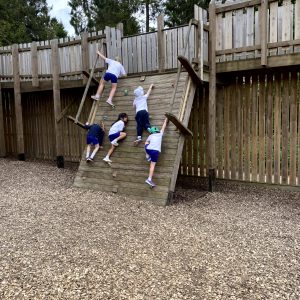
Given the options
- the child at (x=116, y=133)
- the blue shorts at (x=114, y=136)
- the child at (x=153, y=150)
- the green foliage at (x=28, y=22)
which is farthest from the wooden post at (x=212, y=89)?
the green foliage at (x=28, y=22)

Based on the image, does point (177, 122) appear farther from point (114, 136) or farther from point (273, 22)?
point (273, 22)

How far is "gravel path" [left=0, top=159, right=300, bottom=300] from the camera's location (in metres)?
3.55

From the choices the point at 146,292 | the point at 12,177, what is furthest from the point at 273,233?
the point at 12,177

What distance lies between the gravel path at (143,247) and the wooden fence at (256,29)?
9.97 feet

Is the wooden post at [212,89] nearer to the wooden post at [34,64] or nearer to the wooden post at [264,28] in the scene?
the wooden post at [264,28]

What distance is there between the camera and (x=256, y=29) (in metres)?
7.11

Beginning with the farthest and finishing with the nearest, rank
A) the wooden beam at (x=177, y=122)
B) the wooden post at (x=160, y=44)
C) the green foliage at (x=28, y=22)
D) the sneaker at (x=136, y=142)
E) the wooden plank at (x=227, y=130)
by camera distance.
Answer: the green foliage at (x=28, y=22) < the wooden plank at (x=227, y=130) < the wooden post at (x=160, y=44) < the sneaker at (x=136, y=142) < the wooden beam at (x=177, y=122)

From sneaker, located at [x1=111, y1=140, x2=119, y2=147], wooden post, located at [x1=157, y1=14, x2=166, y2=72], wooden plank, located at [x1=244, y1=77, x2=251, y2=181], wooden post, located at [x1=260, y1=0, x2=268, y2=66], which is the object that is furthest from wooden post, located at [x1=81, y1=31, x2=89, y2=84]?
wooden post, located at [x1=260, y1=0, x2=268, y2=66]

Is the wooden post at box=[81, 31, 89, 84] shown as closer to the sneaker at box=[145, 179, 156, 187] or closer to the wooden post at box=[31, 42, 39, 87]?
the wooden post at box=[31, 42, 39, 87]

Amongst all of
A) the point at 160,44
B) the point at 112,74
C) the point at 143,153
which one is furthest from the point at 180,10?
the point at 143,153

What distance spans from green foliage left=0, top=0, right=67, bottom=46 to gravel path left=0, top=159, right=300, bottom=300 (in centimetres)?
1609

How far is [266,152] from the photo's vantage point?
804 centimetres

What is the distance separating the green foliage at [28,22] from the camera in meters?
20.7

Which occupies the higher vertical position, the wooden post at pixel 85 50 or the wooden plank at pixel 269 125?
the wooden post at pixel 85 50
